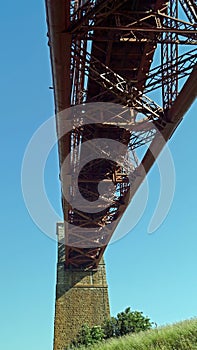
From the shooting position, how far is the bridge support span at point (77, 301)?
Result: 24359mm

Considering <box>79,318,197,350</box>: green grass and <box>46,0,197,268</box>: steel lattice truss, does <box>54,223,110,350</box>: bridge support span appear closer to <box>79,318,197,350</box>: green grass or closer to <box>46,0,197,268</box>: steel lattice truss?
<box>46,0,197,268</box>: steel lattice truss

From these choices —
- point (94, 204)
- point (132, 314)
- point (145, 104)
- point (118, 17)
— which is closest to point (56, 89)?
point (118, 17)

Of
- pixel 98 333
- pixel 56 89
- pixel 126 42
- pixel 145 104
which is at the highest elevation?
pixel 126 42

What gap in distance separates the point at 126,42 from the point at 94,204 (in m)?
8.66

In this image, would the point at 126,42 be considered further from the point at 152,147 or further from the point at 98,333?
the point at 98,333

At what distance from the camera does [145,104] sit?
980 cm

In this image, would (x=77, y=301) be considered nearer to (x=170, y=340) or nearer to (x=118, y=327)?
(x=118, y=327)

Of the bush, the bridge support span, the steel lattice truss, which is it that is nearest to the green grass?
the steel lattice truss

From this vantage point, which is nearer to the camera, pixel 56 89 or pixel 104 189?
pixel 56 89

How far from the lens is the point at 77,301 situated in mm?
25609

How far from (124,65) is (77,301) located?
19.2m

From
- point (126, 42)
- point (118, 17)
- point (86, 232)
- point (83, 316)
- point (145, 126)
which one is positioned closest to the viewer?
point (118, 17)

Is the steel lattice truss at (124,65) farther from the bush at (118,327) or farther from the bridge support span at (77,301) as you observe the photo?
the bridge support span at (77,301)

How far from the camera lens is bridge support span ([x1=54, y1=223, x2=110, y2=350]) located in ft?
79.9
